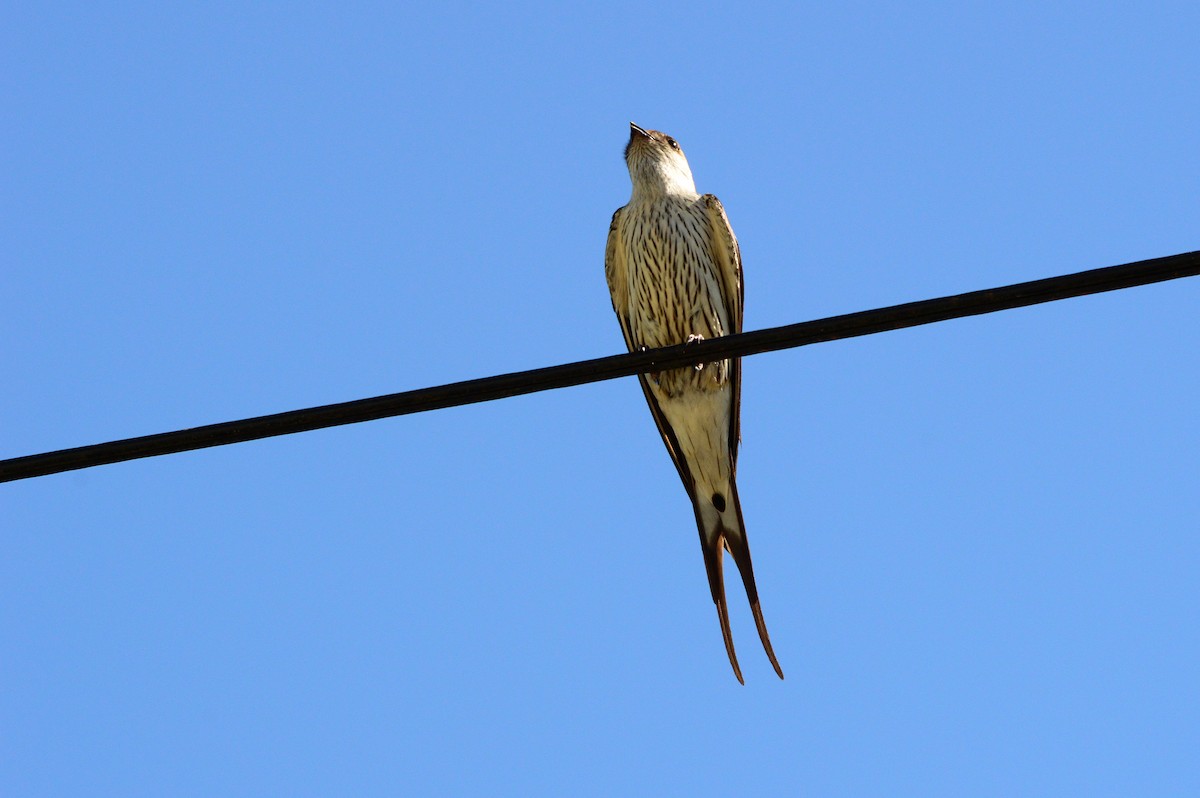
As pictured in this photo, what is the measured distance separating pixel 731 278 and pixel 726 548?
5.32ft

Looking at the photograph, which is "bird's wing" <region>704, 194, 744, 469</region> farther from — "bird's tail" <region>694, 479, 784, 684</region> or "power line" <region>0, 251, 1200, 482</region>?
"power line" <region>0, 251, 1200, 482</region>

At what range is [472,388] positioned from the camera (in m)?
4.26

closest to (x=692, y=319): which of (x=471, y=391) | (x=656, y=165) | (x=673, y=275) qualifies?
(x=673, y=275)

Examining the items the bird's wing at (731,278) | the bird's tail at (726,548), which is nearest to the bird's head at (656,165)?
the bird's wing at (731,278)

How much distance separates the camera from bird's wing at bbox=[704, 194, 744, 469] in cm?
771

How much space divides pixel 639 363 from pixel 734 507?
9.92ft

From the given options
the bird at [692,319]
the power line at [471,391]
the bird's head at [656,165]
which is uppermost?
the bird's head at [656,165]

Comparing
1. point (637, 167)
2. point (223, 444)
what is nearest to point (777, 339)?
point (223, 444)

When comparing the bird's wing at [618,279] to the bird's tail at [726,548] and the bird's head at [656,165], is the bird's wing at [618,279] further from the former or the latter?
the bird's tail at [726,548]

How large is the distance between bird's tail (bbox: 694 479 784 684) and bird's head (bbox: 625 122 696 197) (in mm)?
1911

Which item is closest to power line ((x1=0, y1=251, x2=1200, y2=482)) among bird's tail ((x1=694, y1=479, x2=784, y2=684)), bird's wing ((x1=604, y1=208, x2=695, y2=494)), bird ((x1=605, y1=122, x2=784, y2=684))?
bird's tail ((x1=694, y1=479, x2=784, y2=684))

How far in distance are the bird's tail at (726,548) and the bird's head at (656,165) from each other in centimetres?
191

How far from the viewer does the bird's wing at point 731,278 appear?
7707 millimetres

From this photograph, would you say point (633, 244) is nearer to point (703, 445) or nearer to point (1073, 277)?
point (703, 445)
